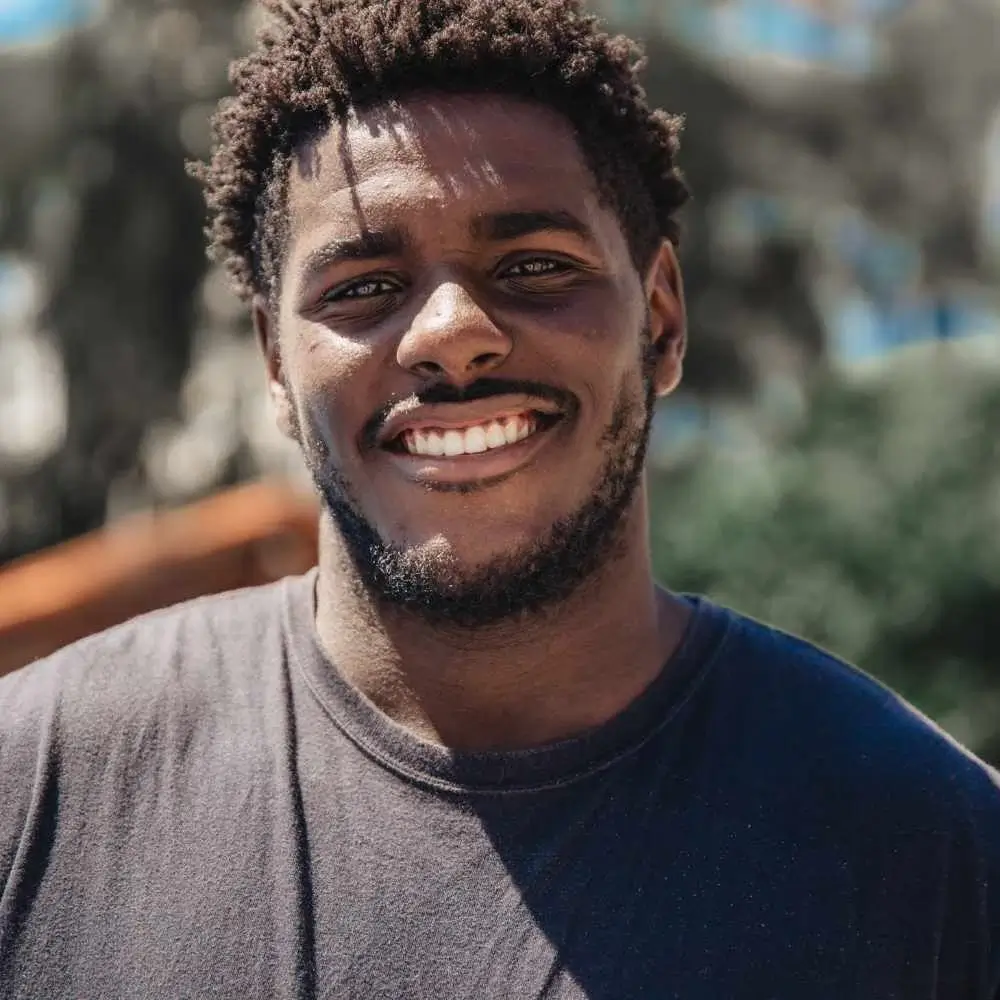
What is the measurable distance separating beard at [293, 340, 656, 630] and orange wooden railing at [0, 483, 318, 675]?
198 cm

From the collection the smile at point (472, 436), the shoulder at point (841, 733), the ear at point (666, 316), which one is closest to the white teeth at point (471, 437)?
the smile at point (472, 436)

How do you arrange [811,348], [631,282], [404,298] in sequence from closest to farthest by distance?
[404,298], [631,282], [811,348]

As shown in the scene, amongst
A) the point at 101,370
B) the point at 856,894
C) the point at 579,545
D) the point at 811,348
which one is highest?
the point at 579,545

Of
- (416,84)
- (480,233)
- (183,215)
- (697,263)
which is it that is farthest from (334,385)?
(697,263)

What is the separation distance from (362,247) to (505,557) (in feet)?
1.65

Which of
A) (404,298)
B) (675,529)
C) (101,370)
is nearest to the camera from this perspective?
(404,298)

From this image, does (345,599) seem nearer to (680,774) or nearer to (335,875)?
(335,875)

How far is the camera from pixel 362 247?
212cm

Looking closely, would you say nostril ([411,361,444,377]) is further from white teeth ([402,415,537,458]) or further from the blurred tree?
the blurred tree

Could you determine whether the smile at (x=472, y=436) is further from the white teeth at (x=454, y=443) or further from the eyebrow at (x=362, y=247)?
the eyebrow at (x=362, y=247)

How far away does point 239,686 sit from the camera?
7.33ft

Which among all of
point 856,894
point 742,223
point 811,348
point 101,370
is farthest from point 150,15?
point 856,894

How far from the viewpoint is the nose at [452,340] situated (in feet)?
6.65

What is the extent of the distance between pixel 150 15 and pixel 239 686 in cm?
680
